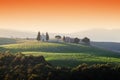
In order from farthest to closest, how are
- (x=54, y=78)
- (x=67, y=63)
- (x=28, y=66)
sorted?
(x=67, y=63) → (x=28, y=66) → (x=54, y=78)

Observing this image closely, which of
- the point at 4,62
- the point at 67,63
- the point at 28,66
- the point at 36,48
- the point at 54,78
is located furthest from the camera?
the point at 36,48

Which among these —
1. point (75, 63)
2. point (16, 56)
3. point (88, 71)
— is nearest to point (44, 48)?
point (75, 63)

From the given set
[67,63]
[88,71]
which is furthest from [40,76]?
[67,63]

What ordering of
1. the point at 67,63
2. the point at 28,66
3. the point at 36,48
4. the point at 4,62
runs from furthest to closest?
the point at 36,48
the point at 67,63
the point at 4,62
the point at 28,66

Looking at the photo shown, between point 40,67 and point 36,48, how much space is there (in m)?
74.6

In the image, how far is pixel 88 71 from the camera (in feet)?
194

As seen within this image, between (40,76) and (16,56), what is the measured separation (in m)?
12.1

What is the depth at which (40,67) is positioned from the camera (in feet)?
198

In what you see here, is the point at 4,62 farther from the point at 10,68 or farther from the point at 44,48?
the point at 44,48

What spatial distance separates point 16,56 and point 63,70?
39.9 feet

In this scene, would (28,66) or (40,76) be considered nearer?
(40,76)

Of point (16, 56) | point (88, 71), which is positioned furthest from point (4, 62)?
point (88, 71)

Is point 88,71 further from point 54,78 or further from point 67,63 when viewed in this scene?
point 67,63

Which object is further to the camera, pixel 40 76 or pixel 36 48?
pixel 36 48
